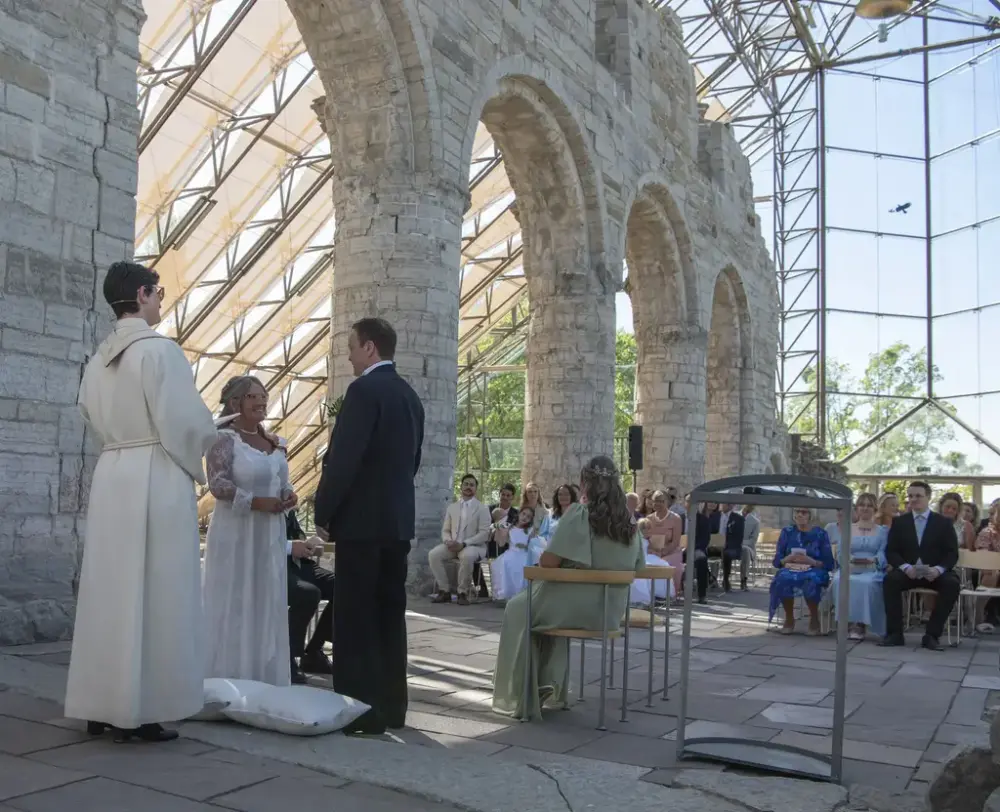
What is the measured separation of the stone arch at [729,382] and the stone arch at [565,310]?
687 centimetres

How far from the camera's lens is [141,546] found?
11.0 ft

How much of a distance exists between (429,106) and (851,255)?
2210 centimetres

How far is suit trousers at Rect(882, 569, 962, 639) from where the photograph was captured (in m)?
7.49

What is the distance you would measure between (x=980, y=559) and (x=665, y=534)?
2638 millimetres

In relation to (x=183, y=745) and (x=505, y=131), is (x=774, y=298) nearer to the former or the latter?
(x=505, y=131)

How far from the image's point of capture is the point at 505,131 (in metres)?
12.1

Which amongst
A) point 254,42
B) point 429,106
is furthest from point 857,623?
point 254,42

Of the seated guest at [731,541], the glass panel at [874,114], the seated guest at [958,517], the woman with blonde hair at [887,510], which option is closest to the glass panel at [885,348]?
the glass panel at [874,114]

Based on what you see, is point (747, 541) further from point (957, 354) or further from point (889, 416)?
point (889, 416)

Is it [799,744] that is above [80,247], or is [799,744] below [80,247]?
below

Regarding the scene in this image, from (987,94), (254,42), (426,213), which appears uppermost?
(987,94)

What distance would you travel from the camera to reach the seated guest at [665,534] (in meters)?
9.24

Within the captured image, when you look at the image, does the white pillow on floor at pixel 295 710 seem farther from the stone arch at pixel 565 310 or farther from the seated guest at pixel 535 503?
the stone arch at pixel 565 310

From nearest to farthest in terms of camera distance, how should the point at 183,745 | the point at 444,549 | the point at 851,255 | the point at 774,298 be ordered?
the point at 183,745, the point at 444,549, the point at 774,298, the point at 851,255
